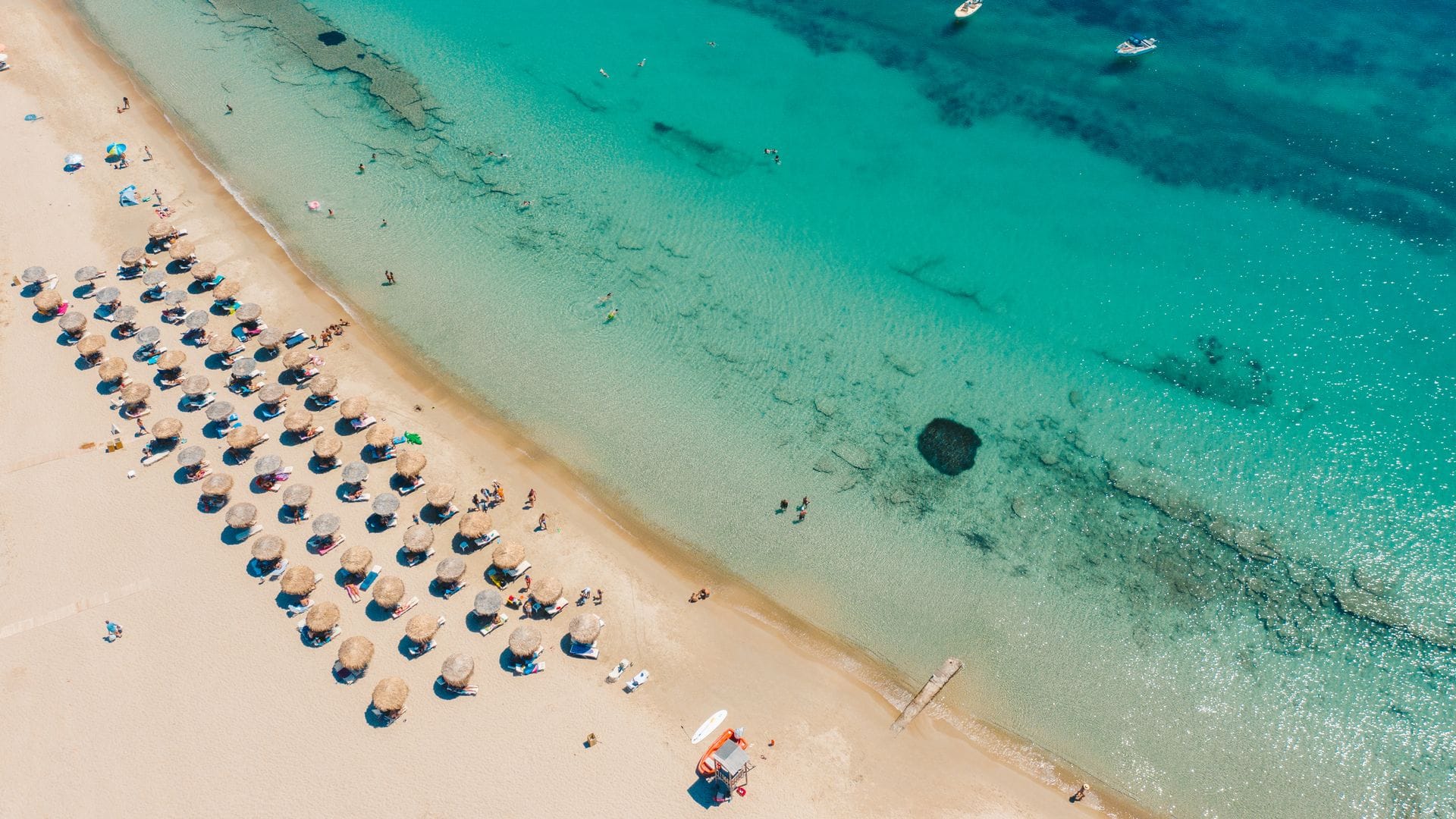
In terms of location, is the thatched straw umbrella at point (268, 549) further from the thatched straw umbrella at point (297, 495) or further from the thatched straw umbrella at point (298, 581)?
the thatched straw umbrella at point (297, 495)

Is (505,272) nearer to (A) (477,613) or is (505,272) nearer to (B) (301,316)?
(B) (301,316)

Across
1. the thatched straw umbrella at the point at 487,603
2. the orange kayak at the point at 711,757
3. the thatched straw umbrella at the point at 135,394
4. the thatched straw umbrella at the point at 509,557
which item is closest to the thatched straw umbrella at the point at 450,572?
the thatched straw umbrella at the point at 487,603

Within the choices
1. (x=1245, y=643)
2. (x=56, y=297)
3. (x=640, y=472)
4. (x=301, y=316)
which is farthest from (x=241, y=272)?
(x=1245, y=643)

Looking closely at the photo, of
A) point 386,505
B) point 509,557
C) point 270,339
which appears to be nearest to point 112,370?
point 270,339

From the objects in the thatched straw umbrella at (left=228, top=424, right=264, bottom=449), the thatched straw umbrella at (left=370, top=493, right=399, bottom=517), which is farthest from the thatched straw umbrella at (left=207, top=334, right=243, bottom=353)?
the thatched straw umbrella at (left=370, top=493, right=399, bottom=517)

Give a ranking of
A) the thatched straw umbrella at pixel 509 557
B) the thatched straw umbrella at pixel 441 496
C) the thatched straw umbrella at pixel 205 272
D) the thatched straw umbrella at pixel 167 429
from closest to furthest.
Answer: the thatched straw umbrella at pixel 509 557, the thatched straw umbrella at pixel 441 496, the thatched straw umbrella at pixel 167 429, the thatched straw umbrella at pixel 205 272

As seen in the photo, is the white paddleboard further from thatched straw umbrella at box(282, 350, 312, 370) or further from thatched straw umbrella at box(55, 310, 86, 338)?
thatched straw umbrella at box(55, 310, 86, 338)
